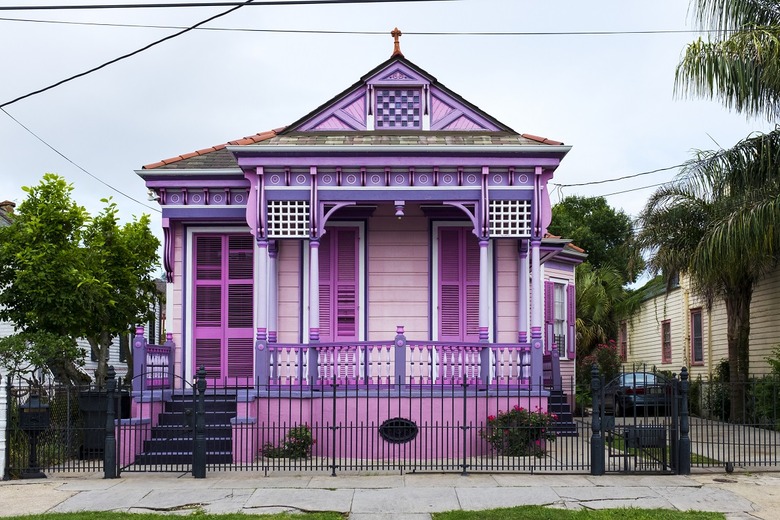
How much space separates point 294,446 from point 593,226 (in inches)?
1508

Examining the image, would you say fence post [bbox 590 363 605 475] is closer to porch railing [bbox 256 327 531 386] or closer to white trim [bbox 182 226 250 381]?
porch railing [bbox 256 327 531 386]

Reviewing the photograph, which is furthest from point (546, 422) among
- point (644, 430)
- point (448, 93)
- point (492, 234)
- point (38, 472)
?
point (38, 472)

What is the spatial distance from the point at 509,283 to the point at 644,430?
4.41 meters

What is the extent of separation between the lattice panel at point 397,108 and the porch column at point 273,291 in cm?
286

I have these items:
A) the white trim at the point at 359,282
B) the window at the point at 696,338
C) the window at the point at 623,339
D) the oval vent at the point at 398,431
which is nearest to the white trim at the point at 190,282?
the white trim at the point at 359,282

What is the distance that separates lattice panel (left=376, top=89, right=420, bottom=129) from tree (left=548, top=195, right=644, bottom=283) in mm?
32220

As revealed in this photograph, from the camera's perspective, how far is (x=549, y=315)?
70.6ft

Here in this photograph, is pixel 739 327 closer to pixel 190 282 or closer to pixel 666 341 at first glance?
pixel 666 341

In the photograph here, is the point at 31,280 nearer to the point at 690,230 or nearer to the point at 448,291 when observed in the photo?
the point at 448,291

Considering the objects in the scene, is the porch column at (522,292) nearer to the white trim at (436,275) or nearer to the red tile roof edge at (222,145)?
the white trim at (436,275)

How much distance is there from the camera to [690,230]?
20156 millimetres

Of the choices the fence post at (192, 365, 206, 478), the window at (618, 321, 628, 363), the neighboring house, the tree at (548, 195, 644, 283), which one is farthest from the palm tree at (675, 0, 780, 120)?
the tree at (548, 195, 644, 283)

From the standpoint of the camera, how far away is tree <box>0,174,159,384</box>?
16.2 m

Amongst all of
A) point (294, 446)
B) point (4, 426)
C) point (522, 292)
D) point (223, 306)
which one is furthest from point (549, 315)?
point (4, 426)
